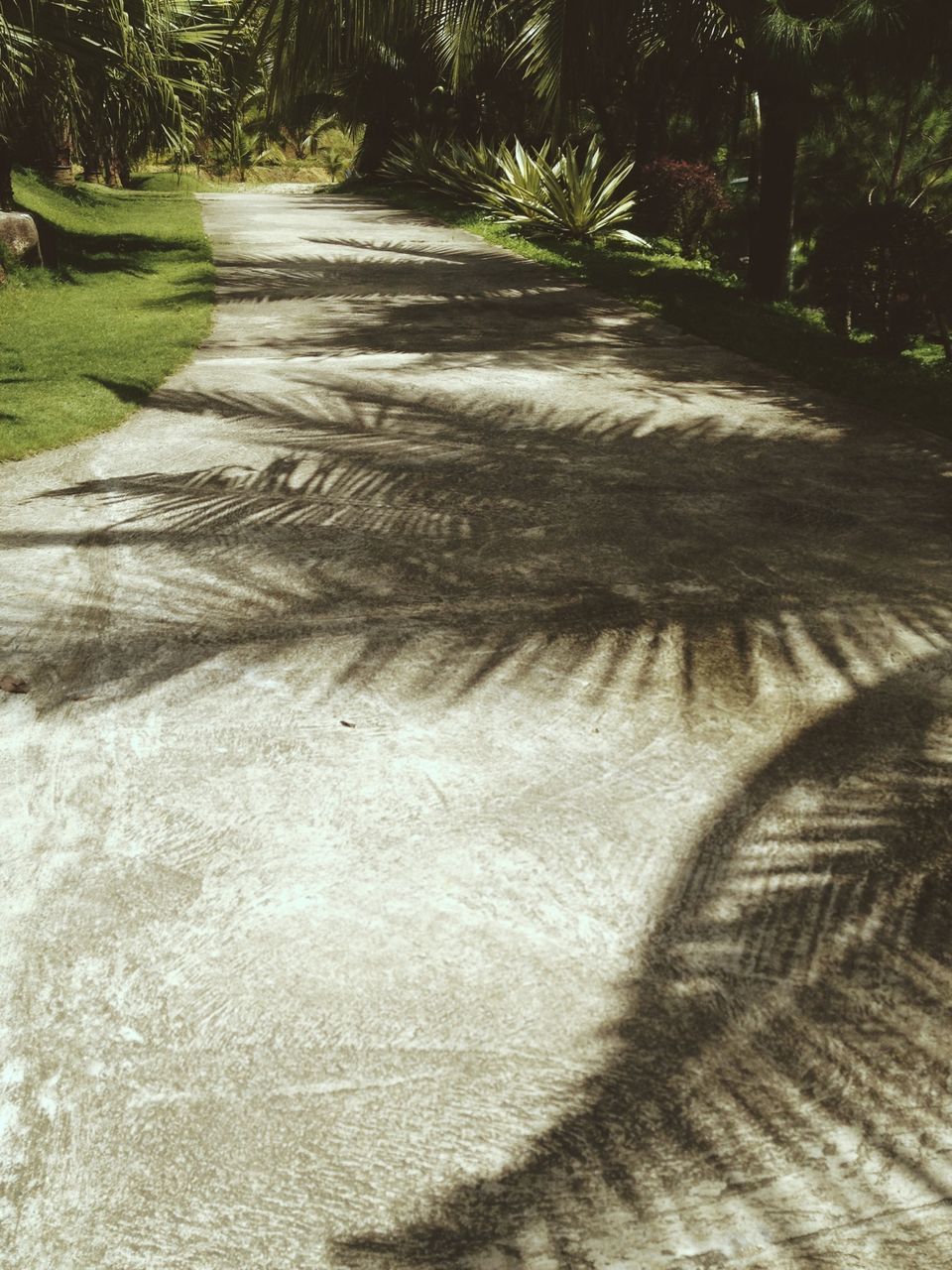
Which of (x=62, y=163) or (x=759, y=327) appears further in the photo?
(x=62, y=163)

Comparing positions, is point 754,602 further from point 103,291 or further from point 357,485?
point 103,291

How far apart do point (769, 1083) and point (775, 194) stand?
9.85 meters

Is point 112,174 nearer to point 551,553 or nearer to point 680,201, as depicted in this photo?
point 680,201

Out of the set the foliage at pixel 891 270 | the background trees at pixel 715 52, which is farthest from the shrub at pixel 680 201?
the foliage at pixel 891 270

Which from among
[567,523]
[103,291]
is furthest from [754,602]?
[103,291]

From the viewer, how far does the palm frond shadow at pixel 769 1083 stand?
1.58m

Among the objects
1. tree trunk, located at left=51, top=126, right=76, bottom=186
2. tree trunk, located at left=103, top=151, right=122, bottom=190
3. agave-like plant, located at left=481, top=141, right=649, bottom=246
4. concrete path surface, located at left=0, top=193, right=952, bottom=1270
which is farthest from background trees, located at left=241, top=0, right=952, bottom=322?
tree trunk, located at left=103, top=151, right=122, bottom=190

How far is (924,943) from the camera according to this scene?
6.89 feet

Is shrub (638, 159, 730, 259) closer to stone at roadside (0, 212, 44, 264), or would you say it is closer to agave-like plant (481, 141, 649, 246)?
agave-like plant (481, 141, 649, 246)

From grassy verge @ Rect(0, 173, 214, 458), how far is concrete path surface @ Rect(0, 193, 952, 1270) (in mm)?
1227

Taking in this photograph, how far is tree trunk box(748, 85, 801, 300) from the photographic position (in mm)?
9516

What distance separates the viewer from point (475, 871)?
2324mm

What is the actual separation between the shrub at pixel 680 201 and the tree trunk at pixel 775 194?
5.00 metres

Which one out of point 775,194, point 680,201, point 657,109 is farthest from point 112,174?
point 775,194
